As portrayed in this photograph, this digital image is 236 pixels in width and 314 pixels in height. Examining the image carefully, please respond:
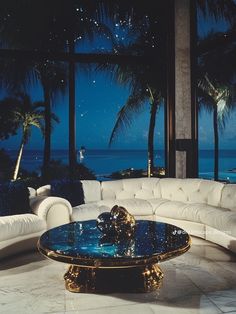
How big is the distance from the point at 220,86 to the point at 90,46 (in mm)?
3571

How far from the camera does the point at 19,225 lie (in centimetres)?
376

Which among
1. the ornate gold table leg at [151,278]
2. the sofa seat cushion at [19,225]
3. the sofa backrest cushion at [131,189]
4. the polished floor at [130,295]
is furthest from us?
the sofa backrest cushion at [131,189]

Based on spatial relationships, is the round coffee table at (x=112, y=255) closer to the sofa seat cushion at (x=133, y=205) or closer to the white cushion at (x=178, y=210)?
the white cushion at (x=178, y=210)

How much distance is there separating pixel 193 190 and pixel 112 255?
2515 millimetres

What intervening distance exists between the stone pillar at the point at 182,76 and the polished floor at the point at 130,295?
2.74m

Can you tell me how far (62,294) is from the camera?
293 cm

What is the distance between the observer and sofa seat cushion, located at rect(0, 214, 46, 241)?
143 inches

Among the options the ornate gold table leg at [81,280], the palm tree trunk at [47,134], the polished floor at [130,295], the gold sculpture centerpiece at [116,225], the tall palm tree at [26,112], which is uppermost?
the tall palm tree at [26,112]

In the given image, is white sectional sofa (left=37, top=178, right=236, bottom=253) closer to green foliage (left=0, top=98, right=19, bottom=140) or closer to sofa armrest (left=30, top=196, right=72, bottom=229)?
sofa armrest (left=30, top=196, right=72, bottom=229)

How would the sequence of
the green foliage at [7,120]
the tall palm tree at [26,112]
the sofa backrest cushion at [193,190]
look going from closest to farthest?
the sofa backrest cushion at [193,190], the green foliage at [7,120], the tall palm tree at [26,112]

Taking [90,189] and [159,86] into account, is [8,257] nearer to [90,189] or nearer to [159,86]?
[90,189]

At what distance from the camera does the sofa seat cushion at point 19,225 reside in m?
3.62

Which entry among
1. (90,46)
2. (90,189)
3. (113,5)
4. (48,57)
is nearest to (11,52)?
(48,57)

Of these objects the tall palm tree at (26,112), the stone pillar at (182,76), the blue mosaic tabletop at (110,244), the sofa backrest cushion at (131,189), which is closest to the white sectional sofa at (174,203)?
the sofa backrest cushion at (131,189)
